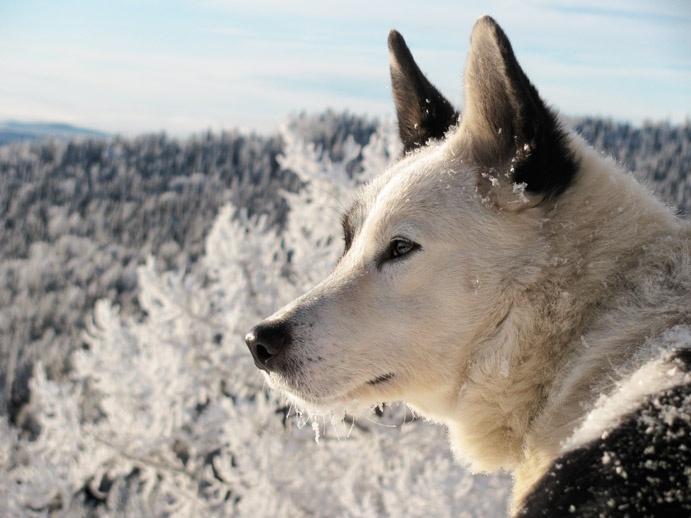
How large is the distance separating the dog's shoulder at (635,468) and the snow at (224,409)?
6.85 meters

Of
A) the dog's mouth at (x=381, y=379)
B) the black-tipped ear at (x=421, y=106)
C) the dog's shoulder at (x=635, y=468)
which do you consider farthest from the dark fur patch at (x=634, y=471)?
the black-tipped ear at (x=421, y=106)

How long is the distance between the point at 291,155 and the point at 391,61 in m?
6.77

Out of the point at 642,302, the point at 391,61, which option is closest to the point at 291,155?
the point at 391,61

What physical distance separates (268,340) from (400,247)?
0.59m

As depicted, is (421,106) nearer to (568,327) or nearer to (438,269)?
(438,269)

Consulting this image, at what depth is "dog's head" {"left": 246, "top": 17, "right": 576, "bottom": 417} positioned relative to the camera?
2.42 meters

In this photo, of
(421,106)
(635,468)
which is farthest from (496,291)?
(421,106)

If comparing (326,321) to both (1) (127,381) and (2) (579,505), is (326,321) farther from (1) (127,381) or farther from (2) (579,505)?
(1) (127,381)

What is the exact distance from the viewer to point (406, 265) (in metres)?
2.53

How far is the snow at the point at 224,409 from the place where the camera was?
344 inches

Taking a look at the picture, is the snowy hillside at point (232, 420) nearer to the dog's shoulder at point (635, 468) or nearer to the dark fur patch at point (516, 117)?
the dark fur patch at point (516, 117)

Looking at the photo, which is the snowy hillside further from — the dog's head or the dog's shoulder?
the dog's shoulder

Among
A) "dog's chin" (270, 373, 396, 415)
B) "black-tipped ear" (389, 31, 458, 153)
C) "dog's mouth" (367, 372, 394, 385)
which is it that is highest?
"black-tipped ear" (389, 31, 458, 153)

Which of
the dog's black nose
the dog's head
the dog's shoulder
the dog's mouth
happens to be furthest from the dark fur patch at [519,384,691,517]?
the dog's black nose
